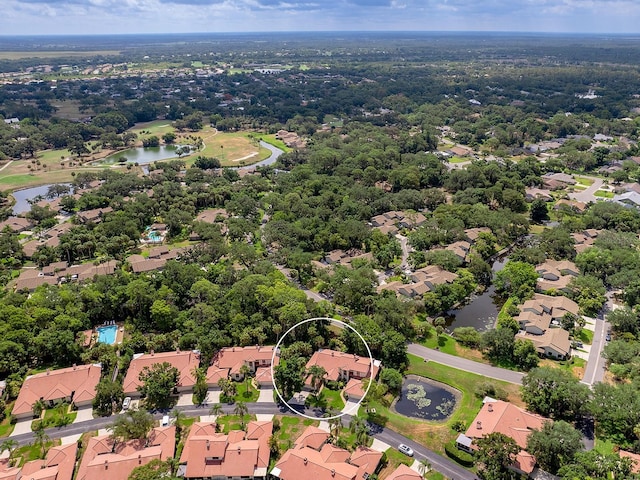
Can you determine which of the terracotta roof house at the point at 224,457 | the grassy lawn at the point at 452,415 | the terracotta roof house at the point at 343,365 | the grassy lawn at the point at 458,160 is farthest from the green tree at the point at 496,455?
the grassy lawn at the point at 458,160

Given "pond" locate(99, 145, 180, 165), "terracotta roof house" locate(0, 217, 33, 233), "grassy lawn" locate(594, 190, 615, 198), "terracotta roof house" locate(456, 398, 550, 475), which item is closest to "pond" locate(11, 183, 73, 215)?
"terracotta roof house" locate(0, 217, 33, 233)

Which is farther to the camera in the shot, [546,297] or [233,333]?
[546,297]

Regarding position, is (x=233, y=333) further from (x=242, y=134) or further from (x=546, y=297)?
(x=242, y=134)

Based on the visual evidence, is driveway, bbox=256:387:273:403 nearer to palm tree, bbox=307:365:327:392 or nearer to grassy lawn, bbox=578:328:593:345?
palm tree, bbox=307:365:327:392

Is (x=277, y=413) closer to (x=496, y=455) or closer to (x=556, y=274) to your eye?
(x=496, y=455)

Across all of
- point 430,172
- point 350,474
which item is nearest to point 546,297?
point 350,474

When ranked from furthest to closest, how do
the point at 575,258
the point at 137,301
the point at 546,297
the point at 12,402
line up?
the point at 575,258 → the point at 546,297 → the point at 137,301 → the point at 12,402

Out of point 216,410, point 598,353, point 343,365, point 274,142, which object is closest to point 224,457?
point 216,410
